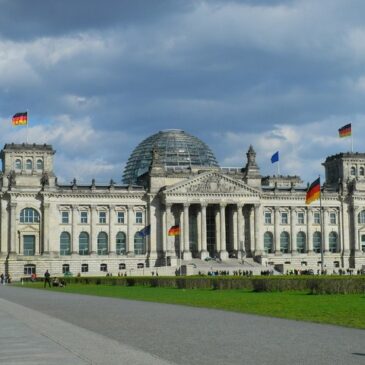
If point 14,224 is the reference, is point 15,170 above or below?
above

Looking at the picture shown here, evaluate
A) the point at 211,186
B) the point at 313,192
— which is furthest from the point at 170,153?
the point at 313,192

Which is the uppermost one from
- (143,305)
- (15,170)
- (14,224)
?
(15,170)

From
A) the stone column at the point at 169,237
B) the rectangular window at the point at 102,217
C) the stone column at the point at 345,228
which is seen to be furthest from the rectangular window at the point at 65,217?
the stone column at the point at 345,228

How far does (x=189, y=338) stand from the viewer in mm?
25453

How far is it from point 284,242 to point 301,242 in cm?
352

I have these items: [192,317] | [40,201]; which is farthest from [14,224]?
[192,317]

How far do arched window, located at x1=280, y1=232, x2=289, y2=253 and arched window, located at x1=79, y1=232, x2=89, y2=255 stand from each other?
37.1 m

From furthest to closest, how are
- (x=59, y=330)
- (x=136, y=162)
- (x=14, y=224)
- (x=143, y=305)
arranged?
(x=136, y=162)
(x=14, y=224)
(x=143, y=305)
(x=59, y=330)

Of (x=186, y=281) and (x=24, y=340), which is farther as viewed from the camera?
(x=186, y=281)

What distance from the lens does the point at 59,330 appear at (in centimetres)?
2756

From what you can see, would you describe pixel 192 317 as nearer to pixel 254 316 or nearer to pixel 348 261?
pixel 254 316

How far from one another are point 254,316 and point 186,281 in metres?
35.2

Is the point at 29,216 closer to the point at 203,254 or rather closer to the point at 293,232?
the point at 203,254

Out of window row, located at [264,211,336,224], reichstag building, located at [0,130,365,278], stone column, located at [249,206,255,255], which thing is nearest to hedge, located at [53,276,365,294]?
reichstag building, located at [0,130,365,278]
